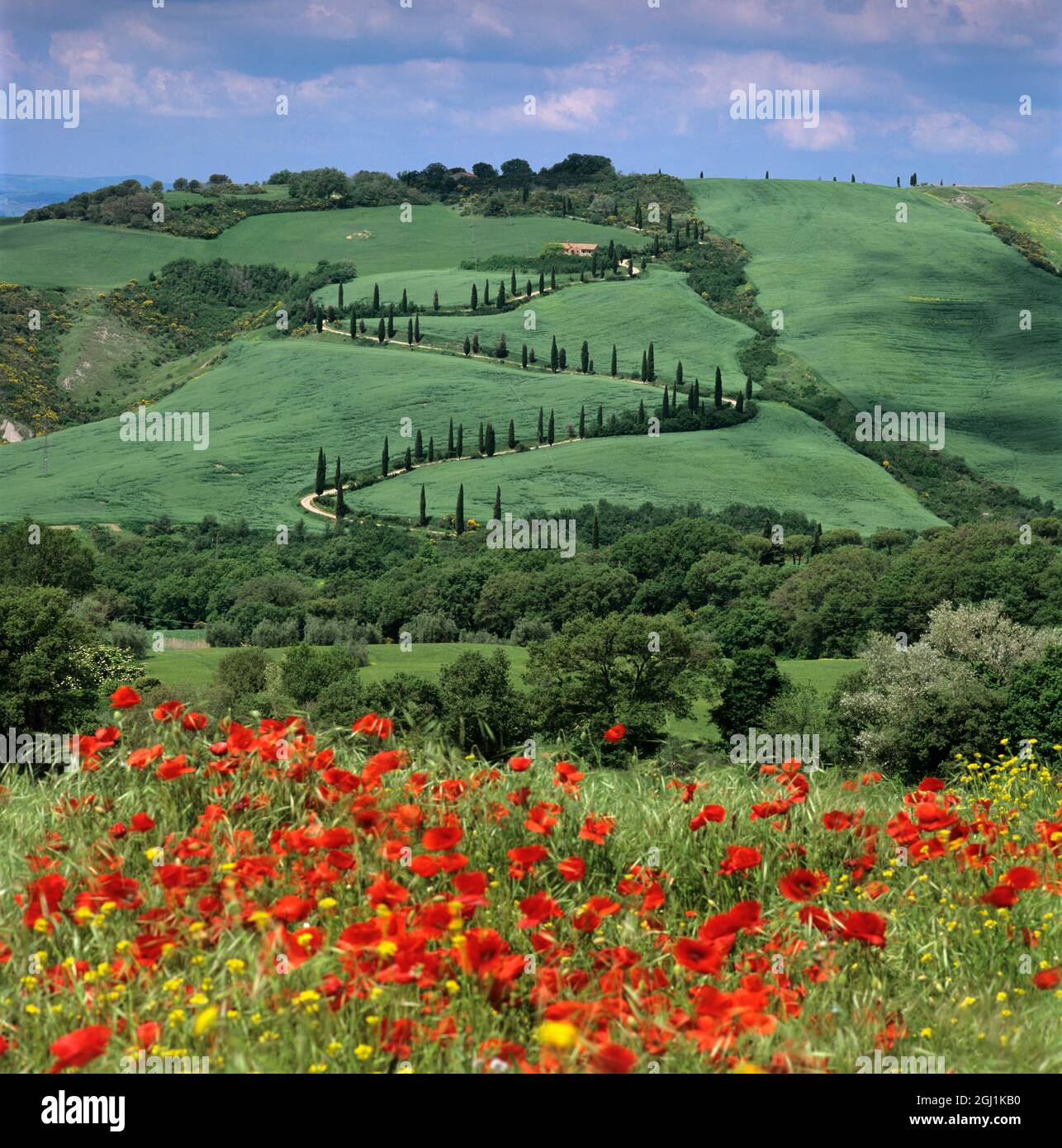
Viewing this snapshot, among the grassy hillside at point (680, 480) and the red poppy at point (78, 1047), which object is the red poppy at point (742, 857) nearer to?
the red poppy at point (78, 1047)

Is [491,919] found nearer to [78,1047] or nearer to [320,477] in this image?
[78,1047]

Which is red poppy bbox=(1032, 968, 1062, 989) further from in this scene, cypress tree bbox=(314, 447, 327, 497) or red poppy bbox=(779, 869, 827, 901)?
cypress tree bbox=(314, 447, 327, 497)

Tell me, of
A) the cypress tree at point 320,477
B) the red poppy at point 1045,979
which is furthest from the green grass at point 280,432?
the red poppy at point 1045,979

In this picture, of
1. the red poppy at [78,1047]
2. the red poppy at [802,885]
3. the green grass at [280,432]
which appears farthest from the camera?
the green grass at [280,432]

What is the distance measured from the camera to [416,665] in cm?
8344

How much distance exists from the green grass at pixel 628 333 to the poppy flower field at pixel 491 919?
566 ft

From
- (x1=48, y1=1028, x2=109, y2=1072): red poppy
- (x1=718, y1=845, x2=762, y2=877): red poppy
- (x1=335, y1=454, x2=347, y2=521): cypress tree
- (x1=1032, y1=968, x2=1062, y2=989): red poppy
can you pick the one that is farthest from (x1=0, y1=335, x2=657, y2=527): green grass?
(x1=48, y1=1028, x2=109, y2=1072): red poppy

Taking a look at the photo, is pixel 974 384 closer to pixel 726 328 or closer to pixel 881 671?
pixel 726 328

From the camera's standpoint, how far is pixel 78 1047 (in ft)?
12.8

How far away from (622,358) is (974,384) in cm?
5288

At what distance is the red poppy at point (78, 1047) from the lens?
3.89m

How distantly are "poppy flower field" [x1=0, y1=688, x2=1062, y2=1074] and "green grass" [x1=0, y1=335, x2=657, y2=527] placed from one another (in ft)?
458
